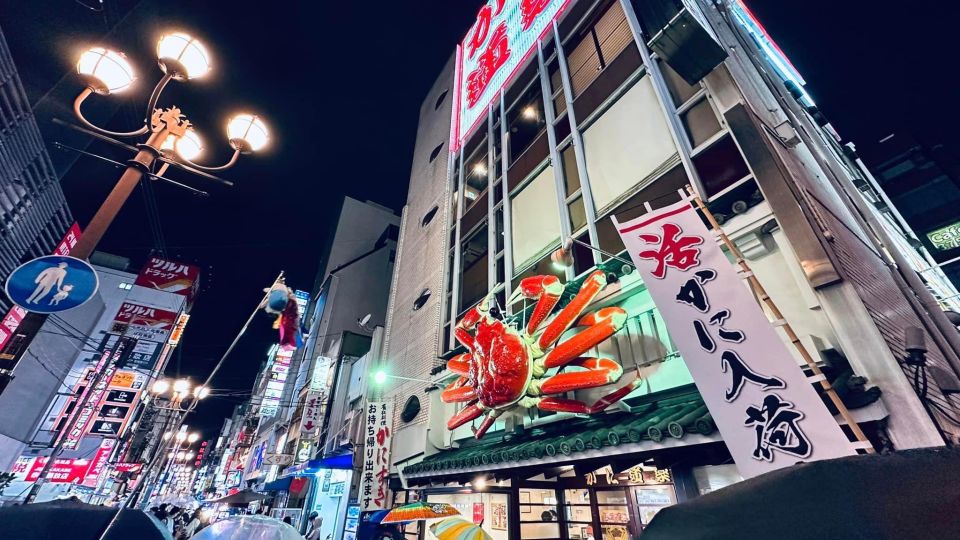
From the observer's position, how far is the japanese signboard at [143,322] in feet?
106

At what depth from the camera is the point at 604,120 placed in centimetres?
947

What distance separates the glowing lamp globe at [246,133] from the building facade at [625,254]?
6.42m

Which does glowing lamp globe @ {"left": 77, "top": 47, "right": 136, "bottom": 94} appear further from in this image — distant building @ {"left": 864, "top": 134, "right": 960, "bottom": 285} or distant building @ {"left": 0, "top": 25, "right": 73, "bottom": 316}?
distant building @ {"left": 864, "top": 134, "right": 960, "bottom": 285}

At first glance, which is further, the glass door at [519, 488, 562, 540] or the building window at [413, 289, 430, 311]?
the building window at [413, 289, 430, 311]

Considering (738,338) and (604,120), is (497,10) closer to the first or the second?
(604,120)

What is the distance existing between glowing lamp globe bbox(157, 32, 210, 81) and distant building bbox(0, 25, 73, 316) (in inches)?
234

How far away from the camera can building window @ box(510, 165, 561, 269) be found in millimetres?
10133

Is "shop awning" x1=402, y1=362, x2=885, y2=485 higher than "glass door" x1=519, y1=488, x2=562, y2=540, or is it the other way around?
"shop awning" x1=402, y1=362, x2=885, y2=485

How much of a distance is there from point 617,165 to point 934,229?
2966 cm

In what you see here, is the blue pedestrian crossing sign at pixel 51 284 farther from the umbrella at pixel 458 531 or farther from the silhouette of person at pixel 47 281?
the umbrella at pixel 458 531

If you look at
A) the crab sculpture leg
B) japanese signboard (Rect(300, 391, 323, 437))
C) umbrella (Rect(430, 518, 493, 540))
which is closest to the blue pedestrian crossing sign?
umbrella (Rect(430, 518, 493, 540))

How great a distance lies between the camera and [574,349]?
6.64m

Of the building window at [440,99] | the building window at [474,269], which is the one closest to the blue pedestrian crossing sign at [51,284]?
the building window at [474,269]

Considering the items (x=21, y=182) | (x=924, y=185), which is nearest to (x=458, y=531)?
(x=21, y=182)
